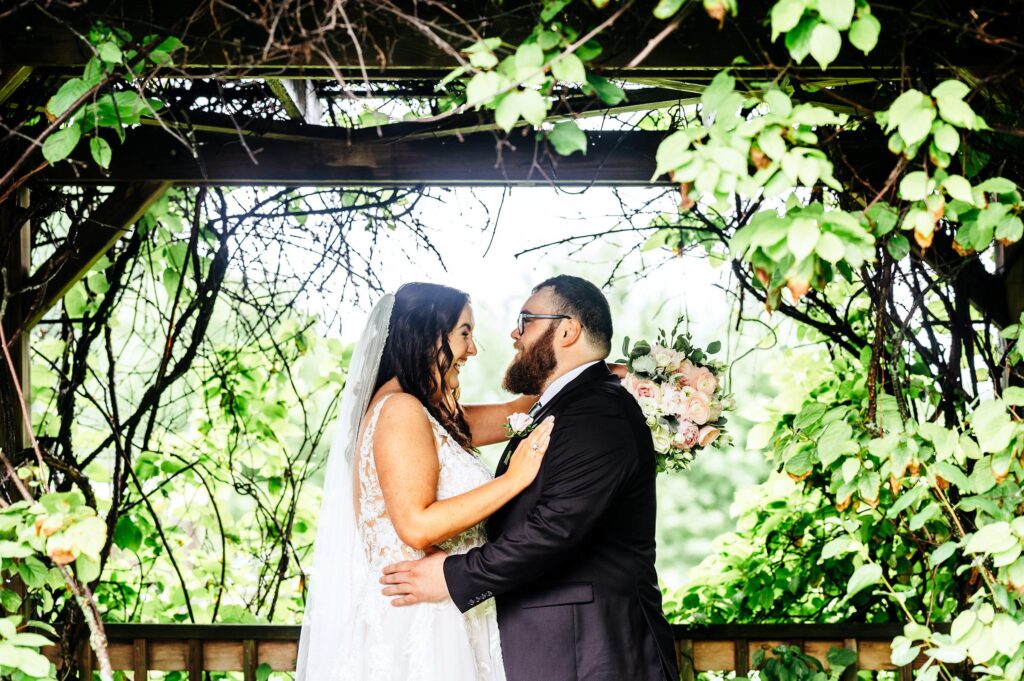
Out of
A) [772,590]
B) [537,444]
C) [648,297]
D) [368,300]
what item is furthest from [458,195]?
[648,297]

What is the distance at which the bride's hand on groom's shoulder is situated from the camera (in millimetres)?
2666

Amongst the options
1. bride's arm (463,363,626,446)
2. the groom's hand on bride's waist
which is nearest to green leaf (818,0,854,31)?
the groom's hand on bride's waist

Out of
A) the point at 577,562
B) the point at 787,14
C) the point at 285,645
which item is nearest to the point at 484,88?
the point at 787,14

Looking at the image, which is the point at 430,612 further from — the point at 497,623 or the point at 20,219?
the point at 20,219

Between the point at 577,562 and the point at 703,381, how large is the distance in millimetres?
613

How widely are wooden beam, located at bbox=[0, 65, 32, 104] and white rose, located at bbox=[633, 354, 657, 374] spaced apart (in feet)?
5.56

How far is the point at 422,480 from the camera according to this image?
107 inches

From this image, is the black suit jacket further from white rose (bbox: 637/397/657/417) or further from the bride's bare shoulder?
the bride's bare shoulder

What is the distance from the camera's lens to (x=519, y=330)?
117 inches

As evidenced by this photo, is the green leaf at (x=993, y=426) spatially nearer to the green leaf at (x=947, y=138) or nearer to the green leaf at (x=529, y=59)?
the green leaf at (x=947, y=138)

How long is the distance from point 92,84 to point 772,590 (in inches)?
113

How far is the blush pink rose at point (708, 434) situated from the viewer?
2.82m

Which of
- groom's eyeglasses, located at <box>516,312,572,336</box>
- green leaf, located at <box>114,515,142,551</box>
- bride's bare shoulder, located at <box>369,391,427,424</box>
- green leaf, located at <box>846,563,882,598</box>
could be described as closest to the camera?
green leaf, located at <box>846,563,882,598</box>

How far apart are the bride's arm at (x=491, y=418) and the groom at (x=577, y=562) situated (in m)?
0.56
